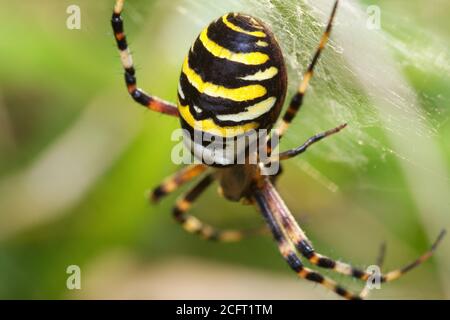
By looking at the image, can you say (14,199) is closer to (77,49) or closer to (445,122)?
(77,49)

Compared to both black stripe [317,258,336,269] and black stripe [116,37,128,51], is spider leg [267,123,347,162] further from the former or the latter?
black stripe [116,37,128,51]

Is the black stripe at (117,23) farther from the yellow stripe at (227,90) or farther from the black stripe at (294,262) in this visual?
the black stripe at (294,262)

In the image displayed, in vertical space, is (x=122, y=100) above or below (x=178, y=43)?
below

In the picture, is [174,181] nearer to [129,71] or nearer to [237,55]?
[129,71]

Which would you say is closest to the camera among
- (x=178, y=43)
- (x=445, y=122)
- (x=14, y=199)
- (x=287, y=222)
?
(x=445, y=122)

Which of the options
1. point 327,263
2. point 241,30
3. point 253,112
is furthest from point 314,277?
point 241,30

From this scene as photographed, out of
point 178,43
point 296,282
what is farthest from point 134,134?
point 296,282

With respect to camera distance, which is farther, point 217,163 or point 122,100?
point 122,100

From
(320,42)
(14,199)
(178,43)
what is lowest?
(14,199)
